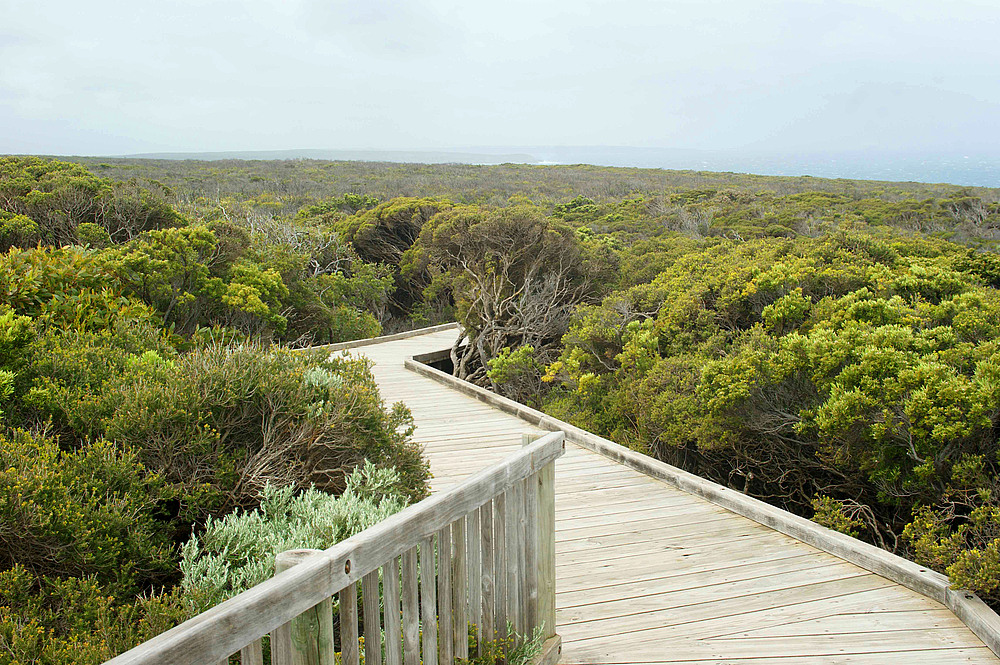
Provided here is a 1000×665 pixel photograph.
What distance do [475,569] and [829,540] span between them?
106 inches

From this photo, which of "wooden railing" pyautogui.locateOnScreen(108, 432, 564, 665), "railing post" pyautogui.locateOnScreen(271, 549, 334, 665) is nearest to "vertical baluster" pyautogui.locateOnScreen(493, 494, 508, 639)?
"wooden railing" pyautogui.locateOnScreen(108, 432, 564, 665)

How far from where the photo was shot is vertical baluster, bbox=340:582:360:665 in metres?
1.96

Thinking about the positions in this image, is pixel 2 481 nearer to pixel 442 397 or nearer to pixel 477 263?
pixel 442 397

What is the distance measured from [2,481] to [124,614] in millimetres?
721

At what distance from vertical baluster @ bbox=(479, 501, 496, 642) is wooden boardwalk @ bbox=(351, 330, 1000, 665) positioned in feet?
2.24

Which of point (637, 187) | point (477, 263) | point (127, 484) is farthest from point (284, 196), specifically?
point (127, 484)

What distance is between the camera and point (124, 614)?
2.44 m

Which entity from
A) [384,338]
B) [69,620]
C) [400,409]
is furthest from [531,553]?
[384,338]

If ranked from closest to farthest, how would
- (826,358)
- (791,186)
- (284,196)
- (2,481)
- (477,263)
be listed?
(2,481), (826,358), (477,263), (284,196), (791,186)

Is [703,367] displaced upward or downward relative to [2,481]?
downward

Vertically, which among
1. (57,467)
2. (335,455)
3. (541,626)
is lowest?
(541,626)

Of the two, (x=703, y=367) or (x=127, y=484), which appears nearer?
(x=127, y=484)

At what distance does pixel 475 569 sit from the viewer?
8.59ft

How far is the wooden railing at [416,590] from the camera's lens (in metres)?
1.61
